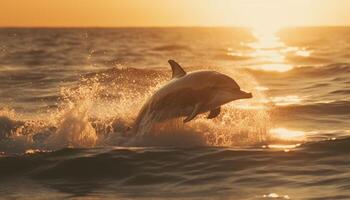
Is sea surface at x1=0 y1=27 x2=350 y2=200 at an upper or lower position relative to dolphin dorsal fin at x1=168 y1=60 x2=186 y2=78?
lower

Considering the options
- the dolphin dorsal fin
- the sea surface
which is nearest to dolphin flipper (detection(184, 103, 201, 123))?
the sea surface

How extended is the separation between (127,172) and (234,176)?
76.5 inches

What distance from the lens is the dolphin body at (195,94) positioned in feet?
43.2

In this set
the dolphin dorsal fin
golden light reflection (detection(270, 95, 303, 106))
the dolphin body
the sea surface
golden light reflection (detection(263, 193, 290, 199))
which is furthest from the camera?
golden light reflection (detection(270, 95, 303, 106))

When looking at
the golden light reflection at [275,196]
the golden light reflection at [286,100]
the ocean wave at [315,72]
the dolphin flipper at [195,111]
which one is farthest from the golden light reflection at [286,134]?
the ocean wave at [315,72]

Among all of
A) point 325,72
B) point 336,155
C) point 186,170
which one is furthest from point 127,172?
point 325,72

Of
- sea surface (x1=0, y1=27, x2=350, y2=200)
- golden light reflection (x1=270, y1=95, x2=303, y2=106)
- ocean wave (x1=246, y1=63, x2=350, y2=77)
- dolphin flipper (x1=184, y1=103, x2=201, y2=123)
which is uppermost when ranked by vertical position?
ocean wave (x1=246, y1=63, x2=350, y2=77)

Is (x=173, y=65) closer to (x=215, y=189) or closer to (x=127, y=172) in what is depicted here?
(x=127, y=172)

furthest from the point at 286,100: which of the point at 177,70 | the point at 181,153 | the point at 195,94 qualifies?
the point at 181,153

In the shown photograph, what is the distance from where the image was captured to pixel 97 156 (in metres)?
12.7

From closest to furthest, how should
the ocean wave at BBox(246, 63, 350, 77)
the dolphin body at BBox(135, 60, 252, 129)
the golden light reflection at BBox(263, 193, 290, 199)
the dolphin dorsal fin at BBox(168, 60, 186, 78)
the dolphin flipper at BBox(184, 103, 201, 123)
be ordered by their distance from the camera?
the golden light reflection at BBox(263, 193, 290, 199) < the dolphin flipper at BBox(184, 103, 201, 123) < the dolphin body at BBox(135, 60, 252, 129) < the dolphin dorsal fin at BBox(168, 60, 186, 78) < the ocean wave at BBox(246, 63, 350, 77)

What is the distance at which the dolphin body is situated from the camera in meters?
13.2

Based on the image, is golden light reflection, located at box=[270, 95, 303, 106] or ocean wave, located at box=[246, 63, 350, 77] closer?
golden light reflection, located at box=[270, 95, 303, 106]

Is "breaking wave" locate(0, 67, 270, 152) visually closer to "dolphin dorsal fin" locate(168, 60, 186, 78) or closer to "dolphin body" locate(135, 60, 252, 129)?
"dolphin body" locate(135, 60, 252, 129)
